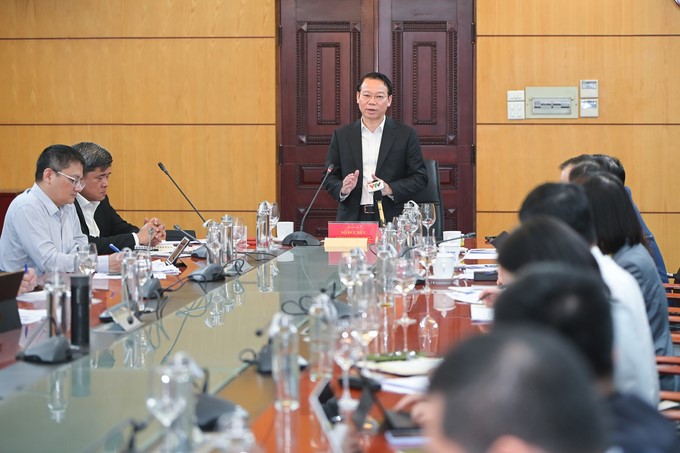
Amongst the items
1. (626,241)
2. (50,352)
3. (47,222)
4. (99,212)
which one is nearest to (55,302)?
(50,352)

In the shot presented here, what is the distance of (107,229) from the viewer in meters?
5.63

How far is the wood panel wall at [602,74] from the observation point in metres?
7.21

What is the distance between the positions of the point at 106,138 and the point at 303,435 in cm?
607

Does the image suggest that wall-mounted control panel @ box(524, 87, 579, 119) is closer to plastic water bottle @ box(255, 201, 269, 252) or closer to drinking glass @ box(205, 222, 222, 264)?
plastic water bottle @ box(255, 201, 269, 252)

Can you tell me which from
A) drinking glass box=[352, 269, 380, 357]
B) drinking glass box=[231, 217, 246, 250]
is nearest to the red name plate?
drinking glass box=[231, 217, 246, 250]

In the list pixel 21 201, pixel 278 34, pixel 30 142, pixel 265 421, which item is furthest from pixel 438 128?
pixel 265 421

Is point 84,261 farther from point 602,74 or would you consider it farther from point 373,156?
point 602,74

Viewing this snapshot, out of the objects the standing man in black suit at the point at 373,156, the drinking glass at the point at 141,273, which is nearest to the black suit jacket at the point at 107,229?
the standing man in black suit at the point at 373,156

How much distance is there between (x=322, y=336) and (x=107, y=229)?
3925mm

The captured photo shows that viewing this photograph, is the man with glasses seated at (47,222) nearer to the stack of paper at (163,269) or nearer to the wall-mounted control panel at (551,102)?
the stack of paper at (163,269)

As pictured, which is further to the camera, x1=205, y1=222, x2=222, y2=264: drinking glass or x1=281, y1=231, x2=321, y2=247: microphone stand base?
x1=281, y1=231, x2=321, y2=247: microphone stand base

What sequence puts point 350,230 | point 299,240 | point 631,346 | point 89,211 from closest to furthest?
point 631,346, point 350,230, point 89,211, point 299,240

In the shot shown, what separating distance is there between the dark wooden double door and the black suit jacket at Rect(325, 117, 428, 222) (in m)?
1.24

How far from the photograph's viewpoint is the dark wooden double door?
729 centimetres
